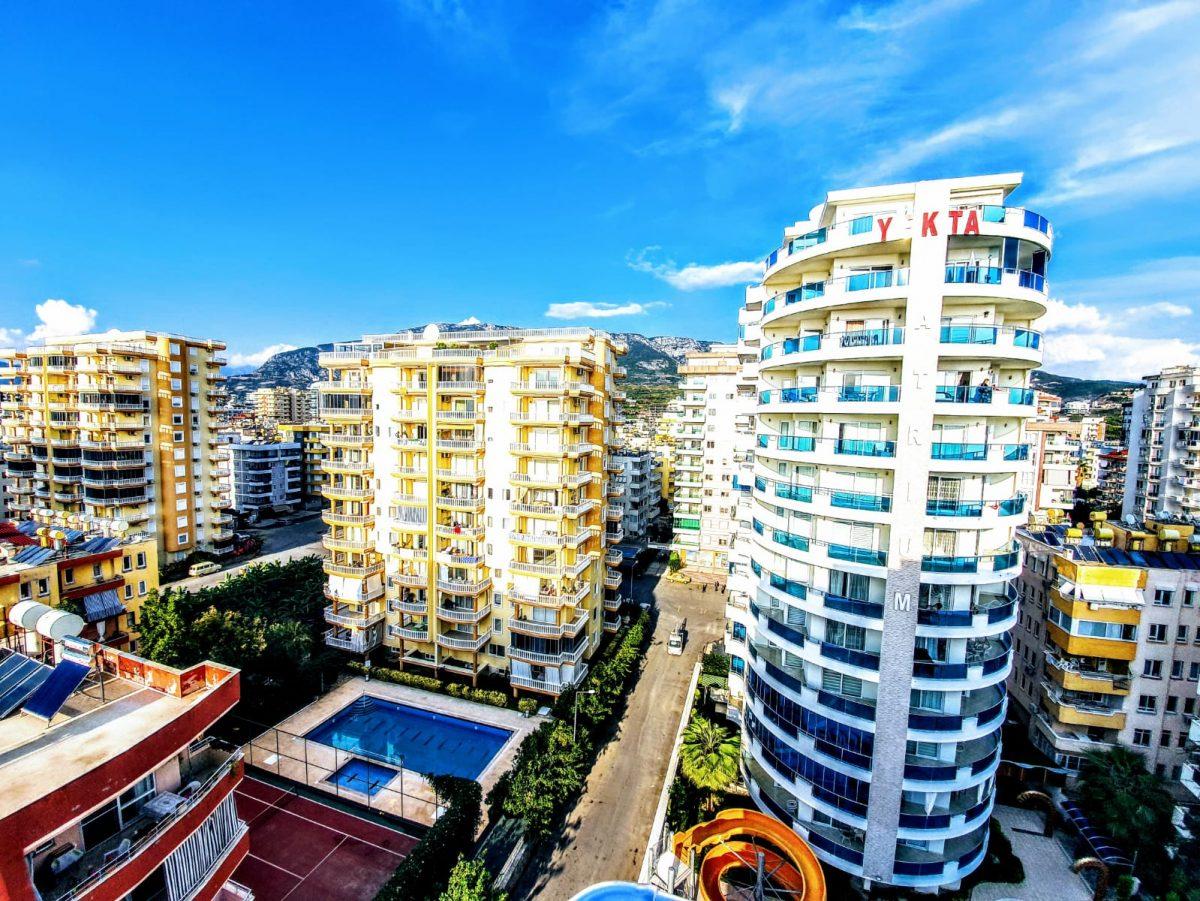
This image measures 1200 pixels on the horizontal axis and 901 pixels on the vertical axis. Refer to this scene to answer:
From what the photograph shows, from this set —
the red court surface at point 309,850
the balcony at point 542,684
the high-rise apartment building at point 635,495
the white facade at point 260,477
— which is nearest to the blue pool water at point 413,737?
the balcony at point 542,684

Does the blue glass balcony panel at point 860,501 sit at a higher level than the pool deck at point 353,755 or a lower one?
higher

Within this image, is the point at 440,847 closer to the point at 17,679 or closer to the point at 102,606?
the point at 17,679

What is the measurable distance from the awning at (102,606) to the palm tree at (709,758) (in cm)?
3865

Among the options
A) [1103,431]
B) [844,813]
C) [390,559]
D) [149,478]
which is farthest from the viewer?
[1103,431]

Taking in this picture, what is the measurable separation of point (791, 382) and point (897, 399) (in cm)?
585

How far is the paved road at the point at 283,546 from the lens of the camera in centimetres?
5625

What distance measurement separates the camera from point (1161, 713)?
27.1 m

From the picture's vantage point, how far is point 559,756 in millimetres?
26281

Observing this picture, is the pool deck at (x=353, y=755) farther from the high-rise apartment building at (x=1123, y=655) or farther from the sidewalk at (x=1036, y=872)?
the high-rise apartment building at (x=1123, y=655)

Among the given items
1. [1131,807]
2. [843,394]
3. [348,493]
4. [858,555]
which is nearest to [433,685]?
[348,493]

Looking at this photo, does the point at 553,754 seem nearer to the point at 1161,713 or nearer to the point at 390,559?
the point at 390,559

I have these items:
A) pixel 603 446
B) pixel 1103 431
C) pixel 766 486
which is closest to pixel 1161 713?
pixel 766 486

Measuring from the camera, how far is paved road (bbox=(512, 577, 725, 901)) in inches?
910

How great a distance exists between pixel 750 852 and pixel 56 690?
23643 millimetres
